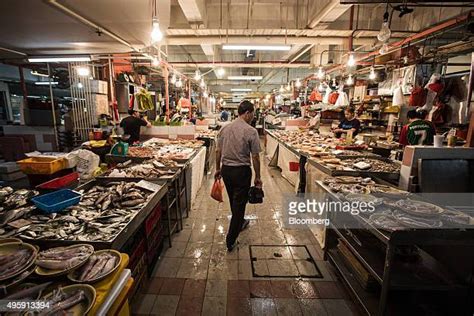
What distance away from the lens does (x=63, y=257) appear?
1648 mm

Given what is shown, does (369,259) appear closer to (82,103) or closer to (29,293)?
(29,293)

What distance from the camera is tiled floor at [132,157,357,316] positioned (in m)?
2.54

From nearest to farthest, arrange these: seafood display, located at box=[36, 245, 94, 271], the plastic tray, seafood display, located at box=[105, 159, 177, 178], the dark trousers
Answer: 1. seafood display, located at box=[36, 245, 94, 271]
2. the plastic tray
3. the dark trousers
4. seafood display, located at box=[105, 159, 177, 178]

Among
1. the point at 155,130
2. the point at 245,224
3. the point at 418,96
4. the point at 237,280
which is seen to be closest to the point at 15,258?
the point at 237,280

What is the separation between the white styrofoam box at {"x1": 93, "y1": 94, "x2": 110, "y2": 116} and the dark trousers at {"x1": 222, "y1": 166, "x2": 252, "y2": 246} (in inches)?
211

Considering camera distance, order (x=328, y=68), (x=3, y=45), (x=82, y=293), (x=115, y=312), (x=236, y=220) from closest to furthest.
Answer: (x=82, y=293) < (x=115, y=312) < (x=236, y=220) < (x=3, y=45) < (x=328, y=68)

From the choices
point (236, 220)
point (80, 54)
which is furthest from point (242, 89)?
point (236, 220)

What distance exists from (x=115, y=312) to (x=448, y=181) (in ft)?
11.7

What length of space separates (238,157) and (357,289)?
199 centimetres

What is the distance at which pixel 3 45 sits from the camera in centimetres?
654

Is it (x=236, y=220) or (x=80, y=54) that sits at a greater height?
(x=80, y=54)

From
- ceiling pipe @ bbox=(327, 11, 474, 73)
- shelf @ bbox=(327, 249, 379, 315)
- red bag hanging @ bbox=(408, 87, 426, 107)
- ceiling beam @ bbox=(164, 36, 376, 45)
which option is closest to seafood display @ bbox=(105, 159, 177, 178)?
shelf @ bbox=(327, 249, 379, 315)

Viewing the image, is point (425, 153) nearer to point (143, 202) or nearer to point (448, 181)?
point (448, 181)

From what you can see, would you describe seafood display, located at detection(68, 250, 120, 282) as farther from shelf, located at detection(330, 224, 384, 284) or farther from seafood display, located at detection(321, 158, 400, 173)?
seafood display, located at detection(321, 158, 400, 173)
